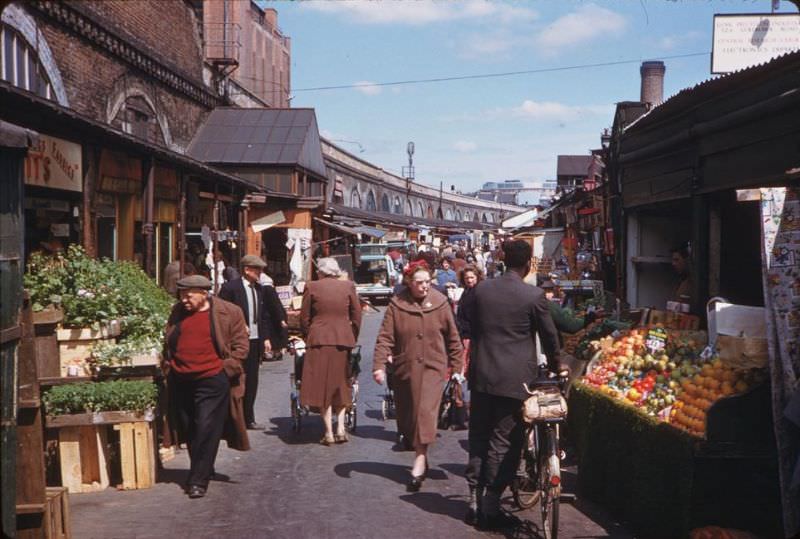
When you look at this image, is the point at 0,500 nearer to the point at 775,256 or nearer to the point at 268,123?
the point at 775,256

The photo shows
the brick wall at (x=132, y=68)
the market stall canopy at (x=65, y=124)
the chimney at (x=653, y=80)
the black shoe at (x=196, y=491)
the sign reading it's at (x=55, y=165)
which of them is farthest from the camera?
the brick wall at (x=132, y=68)

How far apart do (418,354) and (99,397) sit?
2.62m

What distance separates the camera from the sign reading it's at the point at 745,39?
444 inches

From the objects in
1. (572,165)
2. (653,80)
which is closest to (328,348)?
(653,80)

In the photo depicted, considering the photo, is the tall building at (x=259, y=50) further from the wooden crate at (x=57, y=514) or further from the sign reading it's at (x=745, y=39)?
the wooden crate at (x=57, y=514)

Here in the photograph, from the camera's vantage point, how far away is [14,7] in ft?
51.1

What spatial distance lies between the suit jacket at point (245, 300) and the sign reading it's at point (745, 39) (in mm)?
6480

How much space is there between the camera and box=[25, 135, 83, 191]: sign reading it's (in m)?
10.8

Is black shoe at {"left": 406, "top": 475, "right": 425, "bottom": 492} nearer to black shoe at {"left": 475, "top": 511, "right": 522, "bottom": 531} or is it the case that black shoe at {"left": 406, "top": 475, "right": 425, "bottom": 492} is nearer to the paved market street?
the paved market street

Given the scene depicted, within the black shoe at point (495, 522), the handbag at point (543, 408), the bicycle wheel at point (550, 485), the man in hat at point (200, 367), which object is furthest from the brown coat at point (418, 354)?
the handbag at point (543, 408)

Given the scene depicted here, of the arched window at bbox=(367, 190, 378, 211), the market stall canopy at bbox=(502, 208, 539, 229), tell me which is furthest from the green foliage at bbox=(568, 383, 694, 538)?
the arched window at bbox=(367, 190, 378, 211)

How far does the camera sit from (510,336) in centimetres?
609

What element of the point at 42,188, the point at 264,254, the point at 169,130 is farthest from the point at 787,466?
the point at 264,254

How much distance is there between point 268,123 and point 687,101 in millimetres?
23936
